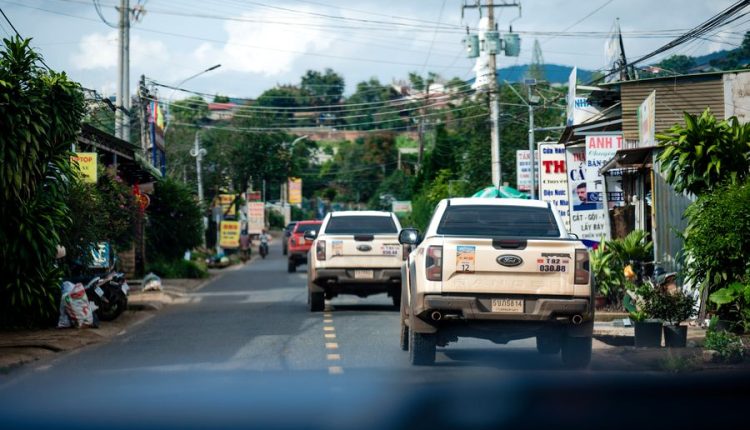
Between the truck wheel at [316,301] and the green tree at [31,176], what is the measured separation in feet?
17.4

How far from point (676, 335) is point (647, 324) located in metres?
0.39

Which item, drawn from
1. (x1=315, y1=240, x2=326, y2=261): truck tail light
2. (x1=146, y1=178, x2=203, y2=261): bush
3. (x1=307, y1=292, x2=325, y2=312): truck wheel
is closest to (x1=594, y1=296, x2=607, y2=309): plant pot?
(x1=315, y1=240, x2=326, y2=261): truck tail light

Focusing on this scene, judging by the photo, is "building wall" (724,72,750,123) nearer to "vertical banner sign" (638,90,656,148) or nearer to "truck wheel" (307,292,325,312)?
"vertical banner sign" (638,90,656,148)

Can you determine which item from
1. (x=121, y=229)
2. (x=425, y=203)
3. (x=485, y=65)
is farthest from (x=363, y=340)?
(x=425, y=203)

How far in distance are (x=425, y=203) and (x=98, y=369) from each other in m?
49.9

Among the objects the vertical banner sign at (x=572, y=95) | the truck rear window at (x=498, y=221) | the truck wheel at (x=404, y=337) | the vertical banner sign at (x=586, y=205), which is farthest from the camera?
the vertical banner sign at (x=572, y=95)

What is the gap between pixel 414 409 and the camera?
19.1 feet

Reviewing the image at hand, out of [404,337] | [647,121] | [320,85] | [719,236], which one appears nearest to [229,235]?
[647,121]

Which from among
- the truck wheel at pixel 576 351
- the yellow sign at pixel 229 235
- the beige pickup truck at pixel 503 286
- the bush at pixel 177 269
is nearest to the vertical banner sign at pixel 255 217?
the yellow sign at pixel 229 235

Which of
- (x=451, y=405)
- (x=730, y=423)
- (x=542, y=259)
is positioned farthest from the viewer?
(x=542, y=259)

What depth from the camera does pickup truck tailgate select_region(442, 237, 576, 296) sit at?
11758 millimetres

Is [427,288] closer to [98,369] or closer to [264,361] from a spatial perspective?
[264,361]

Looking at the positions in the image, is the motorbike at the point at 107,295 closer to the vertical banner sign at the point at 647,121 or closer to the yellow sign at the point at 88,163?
the yellow sign at the point at 88,163

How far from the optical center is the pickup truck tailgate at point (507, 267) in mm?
11758
